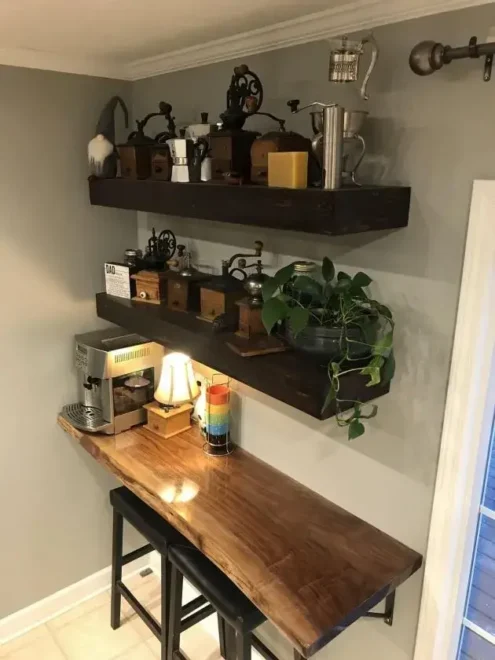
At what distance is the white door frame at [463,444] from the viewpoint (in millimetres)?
1279

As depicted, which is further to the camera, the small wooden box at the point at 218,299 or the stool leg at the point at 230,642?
→ the stool leg at the point at 230,642

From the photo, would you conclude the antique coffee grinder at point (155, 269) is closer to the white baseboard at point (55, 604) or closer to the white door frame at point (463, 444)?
the white door frame at point (463, 444)

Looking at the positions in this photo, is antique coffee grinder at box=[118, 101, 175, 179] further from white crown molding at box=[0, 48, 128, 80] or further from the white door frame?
the white door frame

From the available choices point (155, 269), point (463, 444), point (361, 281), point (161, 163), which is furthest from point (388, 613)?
point (161, 163)

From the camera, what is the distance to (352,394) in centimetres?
140

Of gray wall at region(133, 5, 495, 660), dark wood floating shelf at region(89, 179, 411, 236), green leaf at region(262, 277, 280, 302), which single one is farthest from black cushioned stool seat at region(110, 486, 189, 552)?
dark wood floating shelf at region(89, 179, 411, 236)

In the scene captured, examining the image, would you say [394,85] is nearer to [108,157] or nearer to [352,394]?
[352,394]

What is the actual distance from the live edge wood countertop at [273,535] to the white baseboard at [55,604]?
860 millimetres

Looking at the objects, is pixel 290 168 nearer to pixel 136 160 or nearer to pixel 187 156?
pixel 187 156

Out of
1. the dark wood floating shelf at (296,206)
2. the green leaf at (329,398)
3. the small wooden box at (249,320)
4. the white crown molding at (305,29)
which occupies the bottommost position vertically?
the green leaf at (329,398)

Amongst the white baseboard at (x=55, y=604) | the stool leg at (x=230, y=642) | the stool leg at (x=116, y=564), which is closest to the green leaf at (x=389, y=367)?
the stool leg at (x=230, y=642)

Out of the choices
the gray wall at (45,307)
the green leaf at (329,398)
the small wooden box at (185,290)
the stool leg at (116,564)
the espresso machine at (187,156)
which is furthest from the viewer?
the stool leg at (116,564)

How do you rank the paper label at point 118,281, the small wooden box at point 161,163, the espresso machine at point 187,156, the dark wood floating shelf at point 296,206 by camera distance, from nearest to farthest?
the dark wood floating shelf at point 296,206 → the espresso machine at point 187,156 → the small wooden box at point 161,163 → the paper label at point 118,281

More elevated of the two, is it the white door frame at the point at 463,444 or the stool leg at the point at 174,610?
the white door frame at the point at 463,444
